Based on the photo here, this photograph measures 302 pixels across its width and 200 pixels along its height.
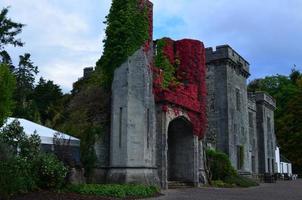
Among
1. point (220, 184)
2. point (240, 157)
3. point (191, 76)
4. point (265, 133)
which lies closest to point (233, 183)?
point (220, 184)

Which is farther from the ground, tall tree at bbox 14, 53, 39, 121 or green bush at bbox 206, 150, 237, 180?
tall tree at bbox 14, 53, 39, 121

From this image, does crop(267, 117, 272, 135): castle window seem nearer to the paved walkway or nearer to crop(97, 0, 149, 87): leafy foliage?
the paved walkway

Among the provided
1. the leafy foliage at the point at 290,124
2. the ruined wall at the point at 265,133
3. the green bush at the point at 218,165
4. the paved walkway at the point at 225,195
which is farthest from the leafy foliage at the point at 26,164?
the leafy foliage at the point at 290,124

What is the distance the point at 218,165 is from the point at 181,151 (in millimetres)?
3524

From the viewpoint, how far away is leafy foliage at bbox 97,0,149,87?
19.0 m

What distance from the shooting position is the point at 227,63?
30.6 meters

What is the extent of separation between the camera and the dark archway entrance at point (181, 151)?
23.1 metres

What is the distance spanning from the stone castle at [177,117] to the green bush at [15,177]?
469cm

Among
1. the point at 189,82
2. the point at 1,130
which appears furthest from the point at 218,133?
the point at 1,130

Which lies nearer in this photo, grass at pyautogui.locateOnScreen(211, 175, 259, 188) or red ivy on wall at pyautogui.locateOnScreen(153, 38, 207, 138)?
red ivy on wall at pyautogui.locateOnScreen(153, 38, 207, 138)

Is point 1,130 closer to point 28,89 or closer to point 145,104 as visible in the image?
point 145,104

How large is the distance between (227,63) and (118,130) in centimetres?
1470

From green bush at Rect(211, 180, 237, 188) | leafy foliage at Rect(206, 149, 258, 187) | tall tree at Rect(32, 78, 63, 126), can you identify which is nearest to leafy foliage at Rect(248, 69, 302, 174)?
leafy foliage at Rect(206, 149, 258, 187)

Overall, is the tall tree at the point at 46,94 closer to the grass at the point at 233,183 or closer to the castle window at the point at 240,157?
the castle window at the point at 240,157
